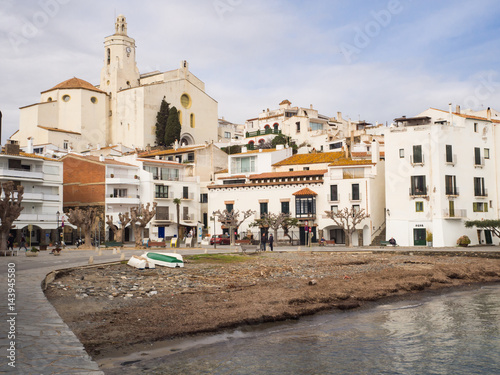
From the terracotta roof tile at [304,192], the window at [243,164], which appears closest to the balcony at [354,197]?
the terracotta roof tile at [304,192]

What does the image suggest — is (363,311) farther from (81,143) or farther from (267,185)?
(81,143)

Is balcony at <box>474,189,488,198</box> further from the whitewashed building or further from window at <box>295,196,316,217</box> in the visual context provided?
the whitewashed building

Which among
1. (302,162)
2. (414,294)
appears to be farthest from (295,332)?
(302,162)

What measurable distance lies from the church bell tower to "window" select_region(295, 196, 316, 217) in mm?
55613

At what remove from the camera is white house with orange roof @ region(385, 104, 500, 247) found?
2046 inches

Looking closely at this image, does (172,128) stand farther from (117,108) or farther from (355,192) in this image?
(355,192)

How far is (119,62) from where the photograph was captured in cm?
10338

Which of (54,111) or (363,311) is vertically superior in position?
(54,111)

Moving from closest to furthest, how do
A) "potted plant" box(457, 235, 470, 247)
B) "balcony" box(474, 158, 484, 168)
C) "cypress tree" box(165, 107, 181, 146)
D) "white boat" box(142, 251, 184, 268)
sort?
1. "white boat" box(142, 251, 184, 268)
2. "potted plant" box(457, 235, 470, 247)
3. "balcony" box(474, 158, 484, 168)
4. "cypress tree" box(165, 107, 181, 146)

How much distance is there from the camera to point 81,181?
64812 millimetres

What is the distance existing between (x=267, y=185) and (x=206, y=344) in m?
49.1

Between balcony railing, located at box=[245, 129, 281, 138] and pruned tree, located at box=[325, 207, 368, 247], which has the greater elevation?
balcony railing, located at box=[245, 129, 281, 138]

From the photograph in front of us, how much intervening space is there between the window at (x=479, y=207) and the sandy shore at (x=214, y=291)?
19.7 metres

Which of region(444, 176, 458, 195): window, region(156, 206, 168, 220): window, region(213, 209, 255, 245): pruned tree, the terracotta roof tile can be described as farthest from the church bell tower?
region(444, 176, 458, 195): window
